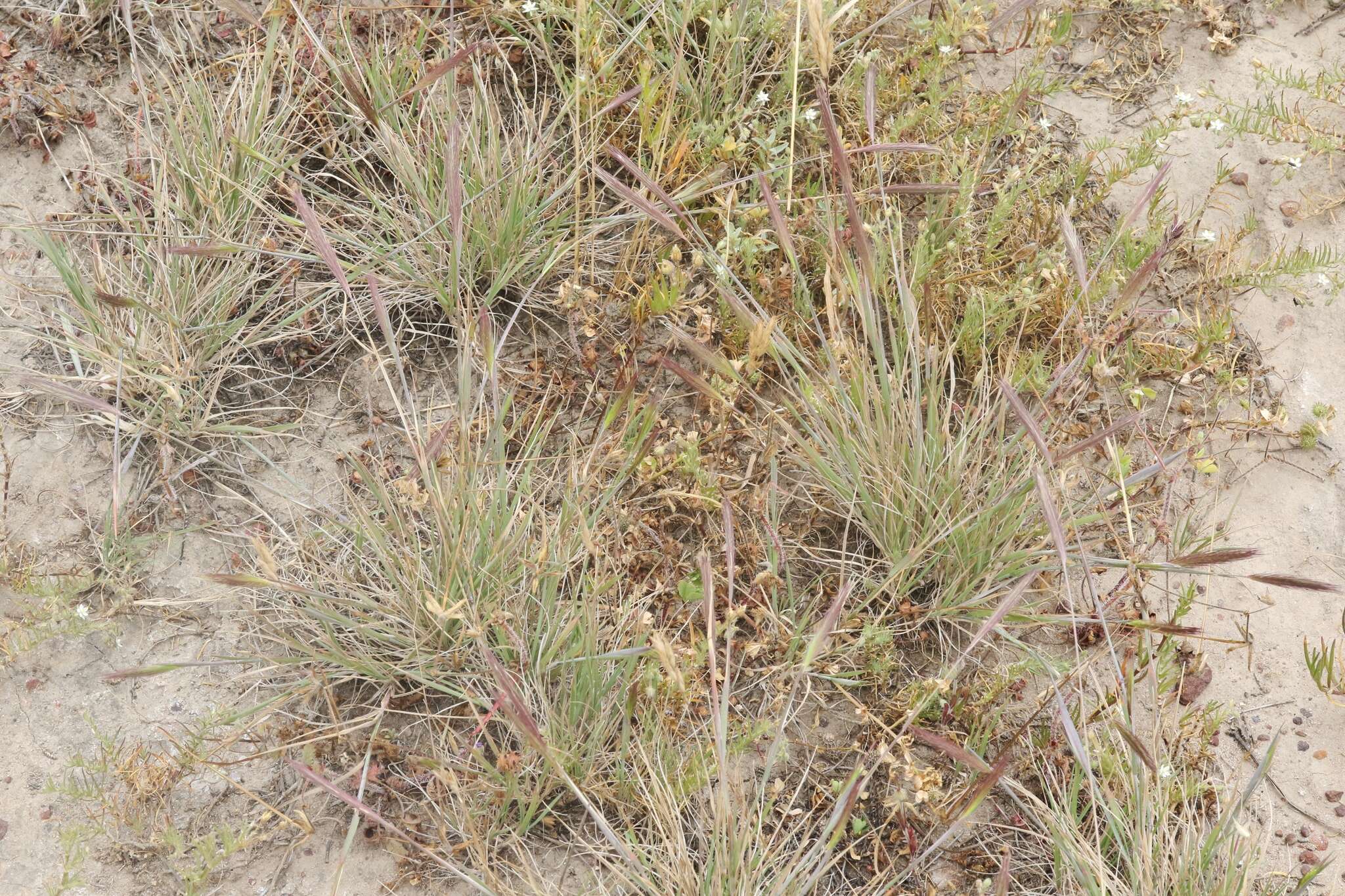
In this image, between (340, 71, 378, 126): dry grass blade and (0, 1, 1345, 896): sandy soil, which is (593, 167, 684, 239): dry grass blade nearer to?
(340, 71, 378, 126): dry grass blade

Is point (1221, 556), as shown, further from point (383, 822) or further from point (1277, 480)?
point (383, 822)

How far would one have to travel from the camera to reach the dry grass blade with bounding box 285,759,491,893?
1.75 metres

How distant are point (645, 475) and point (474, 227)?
29.4 inches

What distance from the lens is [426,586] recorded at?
2201mm

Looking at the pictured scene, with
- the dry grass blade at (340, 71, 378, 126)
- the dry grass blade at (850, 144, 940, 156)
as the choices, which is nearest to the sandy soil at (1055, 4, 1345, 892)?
the dry grass blade at (850, 144, 940, 156)

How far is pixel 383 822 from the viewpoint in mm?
1786

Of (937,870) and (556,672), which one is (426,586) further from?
(937,870)

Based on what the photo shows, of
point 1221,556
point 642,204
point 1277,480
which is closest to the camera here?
point 1221,556

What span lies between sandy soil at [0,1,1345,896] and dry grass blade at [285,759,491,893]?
114 millimetres

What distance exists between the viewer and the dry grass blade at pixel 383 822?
1.75m

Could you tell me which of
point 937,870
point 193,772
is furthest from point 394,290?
point 937,870

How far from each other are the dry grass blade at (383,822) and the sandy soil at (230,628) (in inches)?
4.5

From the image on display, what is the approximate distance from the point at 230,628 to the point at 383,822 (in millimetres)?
786

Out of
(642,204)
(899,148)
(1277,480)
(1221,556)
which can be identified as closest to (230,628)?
(642,204)
